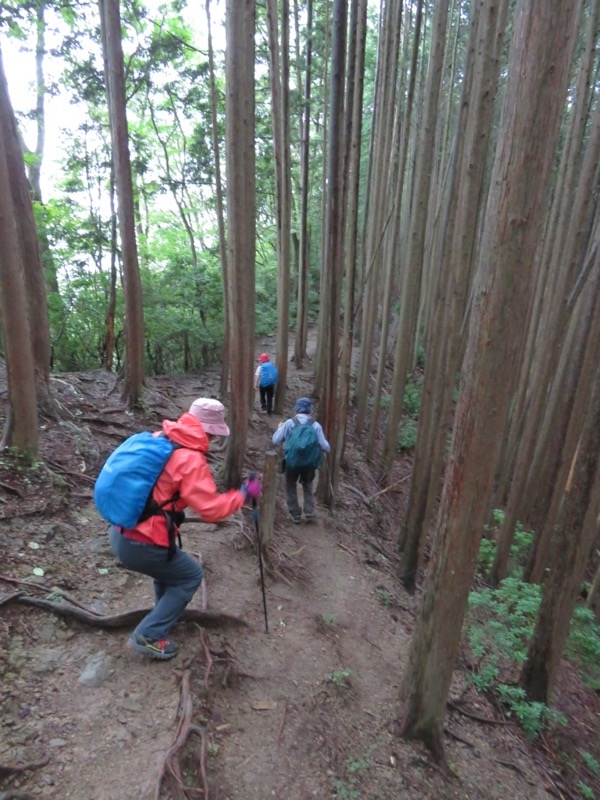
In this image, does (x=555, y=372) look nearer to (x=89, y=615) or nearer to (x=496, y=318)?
(x=496, y=318)

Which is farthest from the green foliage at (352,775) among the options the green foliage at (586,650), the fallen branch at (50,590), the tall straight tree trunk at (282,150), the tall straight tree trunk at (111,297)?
the tall straight tree trunk at (111,297)

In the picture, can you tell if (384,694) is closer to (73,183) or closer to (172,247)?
(73,183)

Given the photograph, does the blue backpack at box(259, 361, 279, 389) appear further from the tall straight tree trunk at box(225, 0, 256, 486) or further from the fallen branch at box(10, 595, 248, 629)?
the fallen branch at box(10, 595, 248, 629)

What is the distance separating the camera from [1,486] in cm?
503

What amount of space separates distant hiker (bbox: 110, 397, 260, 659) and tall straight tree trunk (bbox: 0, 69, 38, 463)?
2.65m

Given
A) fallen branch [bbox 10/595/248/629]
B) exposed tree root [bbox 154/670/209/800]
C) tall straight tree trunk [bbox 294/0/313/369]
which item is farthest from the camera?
tall straight tree trunk [bbox 294/0/313/369]

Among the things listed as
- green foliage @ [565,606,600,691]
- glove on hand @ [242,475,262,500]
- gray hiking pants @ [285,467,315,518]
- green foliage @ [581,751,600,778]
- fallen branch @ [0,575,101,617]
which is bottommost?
green foliage @ [565,606,600,691]

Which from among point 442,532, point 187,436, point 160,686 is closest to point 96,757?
point 160,686

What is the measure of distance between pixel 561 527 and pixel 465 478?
265cm

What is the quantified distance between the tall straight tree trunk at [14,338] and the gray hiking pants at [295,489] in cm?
323

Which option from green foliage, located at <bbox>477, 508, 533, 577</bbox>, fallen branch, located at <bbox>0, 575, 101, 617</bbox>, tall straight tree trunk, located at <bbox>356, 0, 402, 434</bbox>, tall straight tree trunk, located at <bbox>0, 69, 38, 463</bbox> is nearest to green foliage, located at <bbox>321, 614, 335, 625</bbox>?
fallen branch, located at <bbox>0, 575, 101, 617</bbox>

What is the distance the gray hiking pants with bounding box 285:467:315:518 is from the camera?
7016 millimetres

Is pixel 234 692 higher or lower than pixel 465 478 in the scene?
lower

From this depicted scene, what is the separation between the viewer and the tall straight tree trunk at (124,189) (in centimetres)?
807
